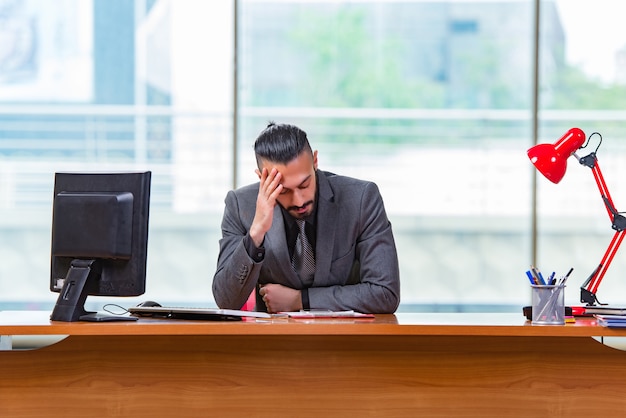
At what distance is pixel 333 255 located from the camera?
121 inches

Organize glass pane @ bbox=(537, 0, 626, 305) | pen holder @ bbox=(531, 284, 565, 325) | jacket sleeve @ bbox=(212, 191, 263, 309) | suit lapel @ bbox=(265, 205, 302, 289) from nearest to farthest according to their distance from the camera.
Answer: pen holder @ bbox=(531, 284, 565, 325), jacket sleeve @ bbox=(212, 191, 263, 309), suit lapel @ bbox=(265, 205, 302, 289), glass pane @ bbox=(537, 0, 626, 305)

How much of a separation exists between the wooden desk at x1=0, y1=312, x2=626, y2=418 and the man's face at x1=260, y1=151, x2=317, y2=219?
1.84 feet

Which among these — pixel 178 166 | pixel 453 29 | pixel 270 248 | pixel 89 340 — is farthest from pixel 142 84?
pixel 89 340

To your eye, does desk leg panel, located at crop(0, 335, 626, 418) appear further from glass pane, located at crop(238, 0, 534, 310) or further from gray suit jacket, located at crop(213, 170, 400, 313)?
glass pane, located at crop(238, 0, 534, 310)

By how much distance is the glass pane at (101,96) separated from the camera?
487 cm

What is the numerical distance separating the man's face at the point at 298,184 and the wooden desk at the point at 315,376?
56cm

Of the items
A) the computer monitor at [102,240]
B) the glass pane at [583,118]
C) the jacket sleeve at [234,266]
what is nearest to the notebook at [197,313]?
the computer monitor at [102,240]

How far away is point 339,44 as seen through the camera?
488cm

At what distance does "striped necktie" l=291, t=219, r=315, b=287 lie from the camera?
3.07 metres

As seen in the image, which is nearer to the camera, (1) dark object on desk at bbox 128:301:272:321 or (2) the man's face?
(1) dark object on desk at bbox 128:301:272:321

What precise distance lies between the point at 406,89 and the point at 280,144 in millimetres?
2146

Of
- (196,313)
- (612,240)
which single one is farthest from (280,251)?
(612,240)

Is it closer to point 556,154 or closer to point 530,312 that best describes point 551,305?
point 530,312

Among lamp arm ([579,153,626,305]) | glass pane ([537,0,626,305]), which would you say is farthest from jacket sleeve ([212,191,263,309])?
glass pane ([537,0,626,305])
